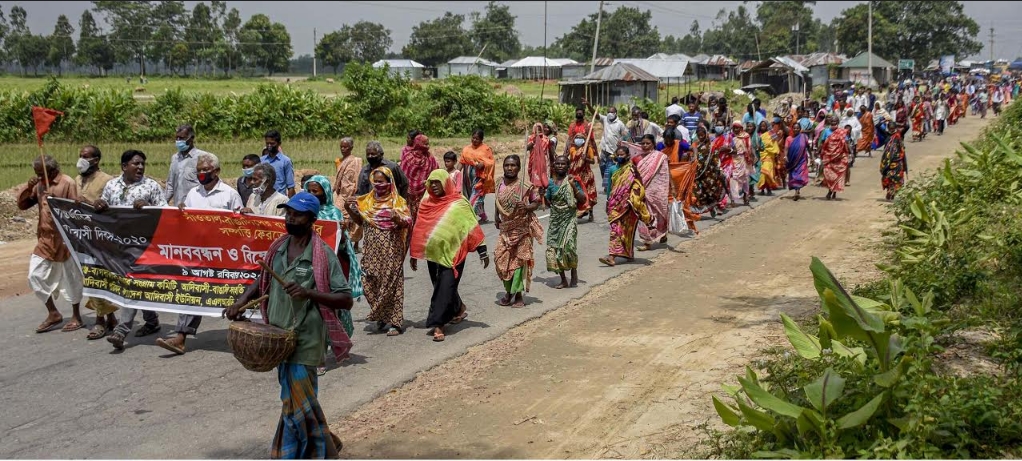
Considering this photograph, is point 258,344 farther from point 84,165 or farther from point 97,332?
point 84,165

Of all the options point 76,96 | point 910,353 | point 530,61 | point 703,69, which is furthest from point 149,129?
point 703,69

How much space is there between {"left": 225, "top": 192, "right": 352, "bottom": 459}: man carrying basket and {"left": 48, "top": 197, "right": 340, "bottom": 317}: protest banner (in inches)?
105

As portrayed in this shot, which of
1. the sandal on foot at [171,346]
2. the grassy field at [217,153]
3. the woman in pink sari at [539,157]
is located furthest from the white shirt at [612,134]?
the sandal on foot at [171,346]

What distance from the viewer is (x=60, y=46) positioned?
7606 centimetres

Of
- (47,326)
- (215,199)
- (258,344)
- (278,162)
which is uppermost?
(278,162)

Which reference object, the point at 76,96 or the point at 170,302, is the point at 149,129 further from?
the point at 170,302

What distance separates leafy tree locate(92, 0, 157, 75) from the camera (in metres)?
80.8

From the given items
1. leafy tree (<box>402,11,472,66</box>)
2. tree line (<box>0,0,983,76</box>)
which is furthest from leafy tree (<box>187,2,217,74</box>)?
leafy tree (<box>402,11,472,66</box>)

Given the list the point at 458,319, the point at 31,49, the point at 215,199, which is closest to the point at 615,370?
the point at 458,319

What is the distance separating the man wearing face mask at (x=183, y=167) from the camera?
938 centimetres

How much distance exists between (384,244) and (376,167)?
33.3 inches

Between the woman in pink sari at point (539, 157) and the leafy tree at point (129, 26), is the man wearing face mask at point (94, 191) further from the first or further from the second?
the leafy tree at point (129, 26)

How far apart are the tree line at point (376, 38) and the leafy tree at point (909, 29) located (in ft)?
0.29

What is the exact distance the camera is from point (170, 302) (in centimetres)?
831
